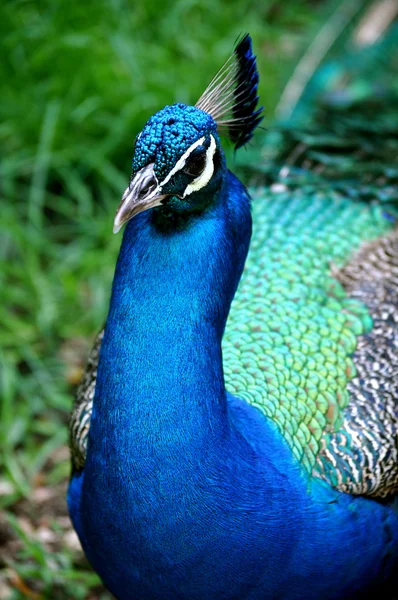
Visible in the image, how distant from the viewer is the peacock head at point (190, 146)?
1.51 meters

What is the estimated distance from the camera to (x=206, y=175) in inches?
63.4

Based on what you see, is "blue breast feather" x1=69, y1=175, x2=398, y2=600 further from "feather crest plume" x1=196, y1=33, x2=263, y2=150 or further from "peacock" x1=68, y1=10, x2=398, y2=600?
"feather crest plume" x1=196, y1=33, x2=263, y2=150

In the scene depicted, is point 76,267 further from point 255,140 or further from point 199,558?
point 199,558

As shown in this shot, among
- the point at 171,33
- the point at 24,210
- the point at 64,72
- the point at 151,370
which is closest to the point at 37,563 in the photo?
the point at 151,370

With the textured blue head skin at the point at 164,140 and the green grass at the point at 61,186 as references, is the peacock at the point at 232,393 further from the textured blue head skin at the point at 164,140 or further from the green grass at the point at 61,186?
the green grass at the point at 61,186

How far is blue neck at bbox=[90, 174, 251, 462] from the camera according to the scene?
165 centimetres

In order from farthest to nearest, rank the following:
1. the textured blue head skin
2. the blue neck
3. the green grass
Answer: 1. the green grass
2. the blue neck
3. the textured blue head skin

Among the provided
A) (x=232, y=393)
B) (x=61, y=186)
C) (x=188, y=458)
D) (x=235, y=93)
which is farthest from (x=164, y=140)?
(x=61, y=186)

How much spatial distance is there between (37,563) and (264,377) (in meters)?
1.09

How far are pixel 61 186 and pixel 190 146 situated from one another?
244 centimetres

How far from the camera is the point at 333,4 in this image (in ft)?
12.3

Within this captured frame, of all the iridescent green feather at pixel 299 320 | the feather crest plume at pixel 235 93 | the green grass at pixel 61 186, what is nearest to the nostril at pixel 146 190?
the feather crest plume at pixel 235 93

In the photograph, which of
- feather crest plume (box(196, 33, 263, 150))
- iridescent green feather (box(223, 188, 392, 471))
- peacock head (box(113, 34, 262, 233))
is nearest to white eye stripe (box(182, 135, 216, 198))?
peacock head (box(113, 34, 262, 233))

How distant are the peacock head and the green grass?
4.78ft
